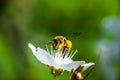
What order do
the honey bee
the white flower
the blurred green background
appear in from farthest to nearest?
the blurred green background < the honey bee < the white flower

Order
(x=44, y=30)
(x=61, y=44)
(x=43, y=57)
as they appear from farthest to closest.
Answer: (x=44, y=30) < (x=61, y=44) < (x=43, y=57)

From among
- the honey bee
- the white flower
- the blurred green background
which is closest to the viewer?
the white flower

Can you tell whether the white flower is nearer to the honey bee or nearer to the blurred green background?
the honey bee

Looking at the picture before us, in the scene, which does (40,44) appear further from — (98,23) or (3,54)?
(98,23)

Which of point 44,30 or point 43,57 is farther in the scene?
point 44,30

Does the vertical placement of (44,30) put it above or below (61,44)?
above

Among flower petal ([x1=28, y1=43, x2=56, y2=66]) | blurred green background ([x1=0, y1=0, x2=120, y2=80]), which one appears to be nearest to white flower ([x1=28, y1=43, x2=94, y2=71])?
flower petal ([x1=28, y1=43, x2=56, y2=66])

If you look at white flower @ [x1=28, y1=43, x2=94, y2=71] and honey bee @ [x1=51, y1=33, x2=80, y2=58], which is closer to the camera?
white flower @ [x1=28, y1=43, x2=94, y2=71]

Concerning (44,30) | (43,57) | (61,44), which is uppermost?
(44,30)

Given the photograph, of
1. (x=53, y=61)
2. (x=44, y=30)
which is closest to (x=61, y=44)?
(x=53, y=61)

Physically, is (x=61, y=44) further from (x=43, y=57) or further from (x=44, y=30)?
(x=44, y=30)
